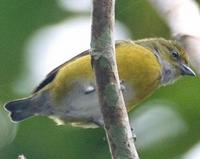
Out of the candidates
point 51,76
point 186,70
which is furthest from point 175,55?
point 51,76

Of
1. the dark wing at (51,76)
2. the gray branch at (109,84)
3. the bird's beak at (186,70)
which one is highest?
the gray branch at (109,84)

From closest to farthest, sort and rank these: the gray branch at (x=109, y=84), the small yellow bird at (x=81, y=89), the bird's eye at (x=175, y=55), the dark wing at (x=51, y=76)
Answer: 1. the gray branch at (x=109, y=84)
2. the small yellow bird at (x=81, y=89)
3. the dark wing at (x=51, y=76)
4. the bird's eye at (x=175, y=55)

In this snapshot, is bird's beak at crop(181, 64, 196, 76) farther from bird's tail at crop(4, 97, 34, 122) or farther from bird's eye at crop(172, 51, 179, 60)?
bird's tail at crop(4, 97, 34, 122)

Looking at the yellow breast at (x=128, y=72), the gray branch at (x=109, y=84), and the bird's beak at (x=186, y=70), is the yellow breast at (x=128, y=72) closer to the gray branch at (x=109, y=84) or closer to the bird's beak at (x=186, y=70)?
the bird's beak at (x=186, y=70)

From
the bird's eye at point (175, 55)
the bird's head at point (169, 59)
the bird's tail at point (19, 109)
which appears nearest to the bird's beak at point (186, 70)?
the bird's head at point (169, 59)

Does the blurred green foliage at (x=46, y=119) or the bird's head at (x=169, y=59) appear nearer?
the blurred green foliage at (x=46, y=119)

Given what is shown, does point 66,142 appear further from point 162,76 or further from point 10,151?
point 162,76

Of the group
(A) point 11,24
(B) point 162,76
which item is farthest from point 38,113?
(B) point 162,76

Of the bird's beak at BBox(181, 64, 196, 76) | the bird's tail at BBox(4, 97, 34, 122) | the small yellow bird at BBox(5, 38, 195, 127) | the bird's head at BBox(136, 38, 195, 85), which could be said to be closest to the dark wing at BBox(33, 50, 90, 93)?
the small yellow bird at BBox(5, 38, 195, 127)

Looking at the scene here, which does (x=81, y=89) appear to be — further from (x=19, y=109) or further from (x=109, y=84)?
(x=109, y=84)
